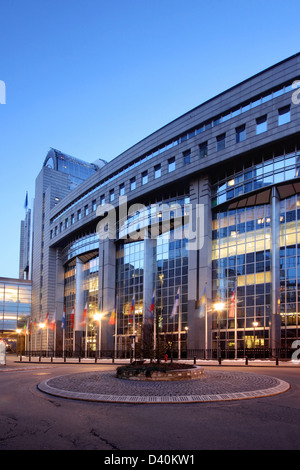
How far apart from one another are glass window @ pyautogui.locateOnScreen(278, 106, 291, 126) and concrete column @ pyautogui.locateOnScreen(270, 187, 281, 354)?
7.12 meters

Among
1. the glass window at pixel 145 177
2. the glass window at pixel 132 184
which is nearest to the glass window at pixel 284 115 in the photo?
the glass window at pixel 145 177

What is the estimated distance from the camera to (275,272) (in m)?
42.9

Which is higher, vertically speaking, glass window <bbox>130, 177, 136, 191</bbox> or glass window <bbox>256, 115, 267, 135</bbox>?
glass window <bbox>256, 115, 267, 135</bbox>

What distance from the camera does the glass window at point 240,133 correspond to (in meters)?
45.6

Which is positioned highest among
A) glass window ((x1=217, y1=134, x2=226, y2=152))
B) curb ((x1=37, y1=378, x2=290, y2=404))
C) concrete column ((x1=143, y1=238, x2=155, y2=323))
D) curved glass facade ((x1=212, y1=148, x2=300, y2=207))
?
glass window ((x1=217, y1=134, x2=226, y2=152))

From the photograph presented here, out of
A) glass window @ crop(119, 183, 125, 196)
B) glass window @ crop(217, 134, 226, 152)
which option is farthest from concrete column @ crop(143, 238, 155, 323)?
glass window @ crop(217, 134, 226, 152)

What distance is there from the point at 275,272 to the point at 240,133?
16.5 metres

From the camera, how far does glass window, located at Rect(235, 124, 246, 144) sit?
45.6m

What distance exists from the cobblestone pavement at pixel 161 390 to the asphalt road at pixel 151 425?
2.34 ft

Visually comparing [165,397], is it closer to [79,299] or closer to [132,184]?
[132,184]

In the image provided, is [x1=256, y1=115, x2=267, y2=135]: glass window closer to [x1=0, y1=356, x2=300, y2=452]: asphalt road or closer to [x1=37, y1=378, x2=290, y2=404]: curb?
[x1=37, y1=378, x2=290, y2=404]: curb

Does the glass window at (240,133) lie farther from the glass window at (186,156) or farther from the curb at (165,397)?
the curb at (165,397)

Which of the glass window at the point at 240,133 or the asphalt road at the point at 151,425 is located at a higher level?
the glass window at the point at 240,133

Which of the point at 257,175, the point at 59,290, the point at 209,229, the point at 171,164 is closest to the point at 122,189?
the point at 171,164
